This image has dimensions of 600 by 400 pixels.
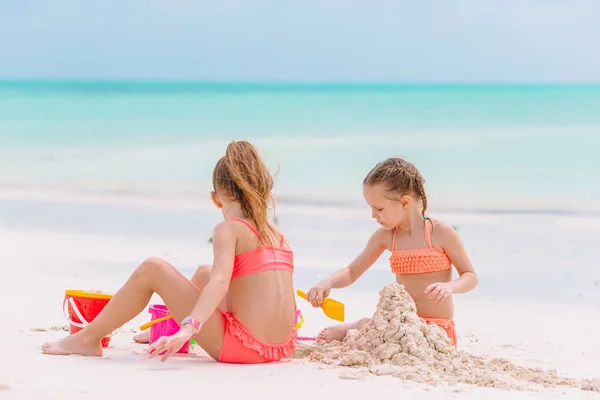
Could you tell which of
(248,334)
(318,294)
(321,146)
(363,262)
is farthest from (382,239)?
(321,146)

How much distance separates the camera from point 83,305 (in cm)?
362

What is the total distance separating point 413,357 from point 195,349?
985 millimetres

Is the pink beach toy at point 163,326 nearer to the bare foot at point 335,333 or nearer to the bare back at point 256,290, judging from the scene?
the bare back at point 256,290

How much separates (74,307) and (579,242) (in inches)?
194

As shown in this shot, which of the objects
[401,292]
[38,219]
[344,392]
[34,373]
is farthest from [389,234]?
[38,219]

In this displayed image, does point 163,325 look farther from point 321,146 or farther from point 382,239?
point 321,146

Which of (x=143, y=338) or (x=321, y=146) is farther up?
(x=321, y=146)

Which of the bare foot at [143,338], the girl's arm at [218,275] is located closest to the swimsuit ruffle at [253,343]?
the girl's arm at [218,275]

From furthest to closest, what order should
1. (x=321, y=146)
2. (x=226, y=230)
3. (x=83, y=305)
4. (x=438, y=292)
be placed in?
(x=321, y=146) < (x=83, y=305) < (x=438, y=292) < (x=226, y=230)

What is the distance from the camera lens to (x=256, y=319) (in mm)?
3365

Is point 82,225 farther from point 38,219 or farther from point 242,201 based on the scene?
point 242,201

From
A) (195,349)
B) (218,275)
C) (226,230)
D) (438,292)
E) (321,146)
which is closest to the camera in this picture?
(218,275)

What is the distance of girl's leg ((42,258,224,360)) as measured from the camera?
10.9 ft

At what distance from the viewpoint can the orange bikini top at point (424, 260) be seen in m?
3.80
